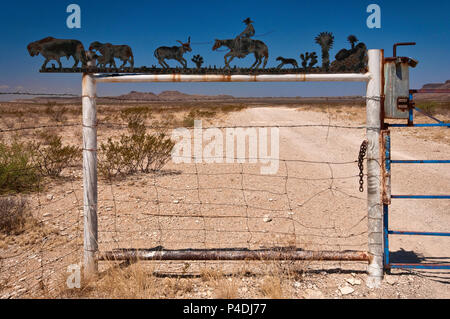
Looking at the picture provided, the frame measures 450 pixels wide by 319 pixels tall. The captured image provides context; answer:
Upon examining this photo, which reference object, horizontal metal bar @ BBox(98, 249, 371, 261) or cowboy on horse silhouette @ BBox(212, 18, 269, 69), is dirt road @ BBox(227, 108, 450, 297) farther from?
cowboy on horse silhouette @ BBox(212, 18, 269, 69)

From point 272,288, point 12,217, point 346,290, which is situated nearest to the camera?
point 272,288

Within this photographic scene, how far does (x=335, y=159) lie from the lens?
1030 centimetres

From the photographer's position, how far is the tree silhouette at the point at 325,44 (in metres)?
3.30

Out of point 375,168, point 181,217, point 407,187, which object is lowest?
point 181,217

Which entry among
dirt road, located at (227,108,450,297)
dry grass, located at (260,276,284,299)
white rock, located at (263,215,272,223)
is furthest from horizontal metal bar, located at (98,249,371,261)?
white rock, located at (263,215,272,223)

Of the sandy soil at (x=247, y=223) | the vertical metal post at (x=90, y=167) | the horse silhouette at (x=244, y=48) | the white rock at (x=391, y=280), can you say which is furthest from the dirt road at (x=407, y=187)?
the vertical metal post at (x=90, y=167)

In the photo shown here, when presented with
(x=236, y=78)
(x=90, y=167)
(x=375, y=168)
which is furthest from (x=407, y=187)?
(x=90, y=167)

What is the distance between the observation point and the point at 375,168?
342cm

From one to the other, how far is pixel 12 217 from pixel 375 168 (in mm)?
4985

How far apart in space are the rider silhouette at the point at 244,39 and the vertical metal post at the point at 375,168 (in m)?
1.22

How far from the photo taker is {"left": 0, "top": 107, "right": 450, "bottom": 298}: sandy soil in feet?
11.4

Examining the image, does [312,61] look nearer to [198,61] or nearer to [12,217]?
[198,61]
